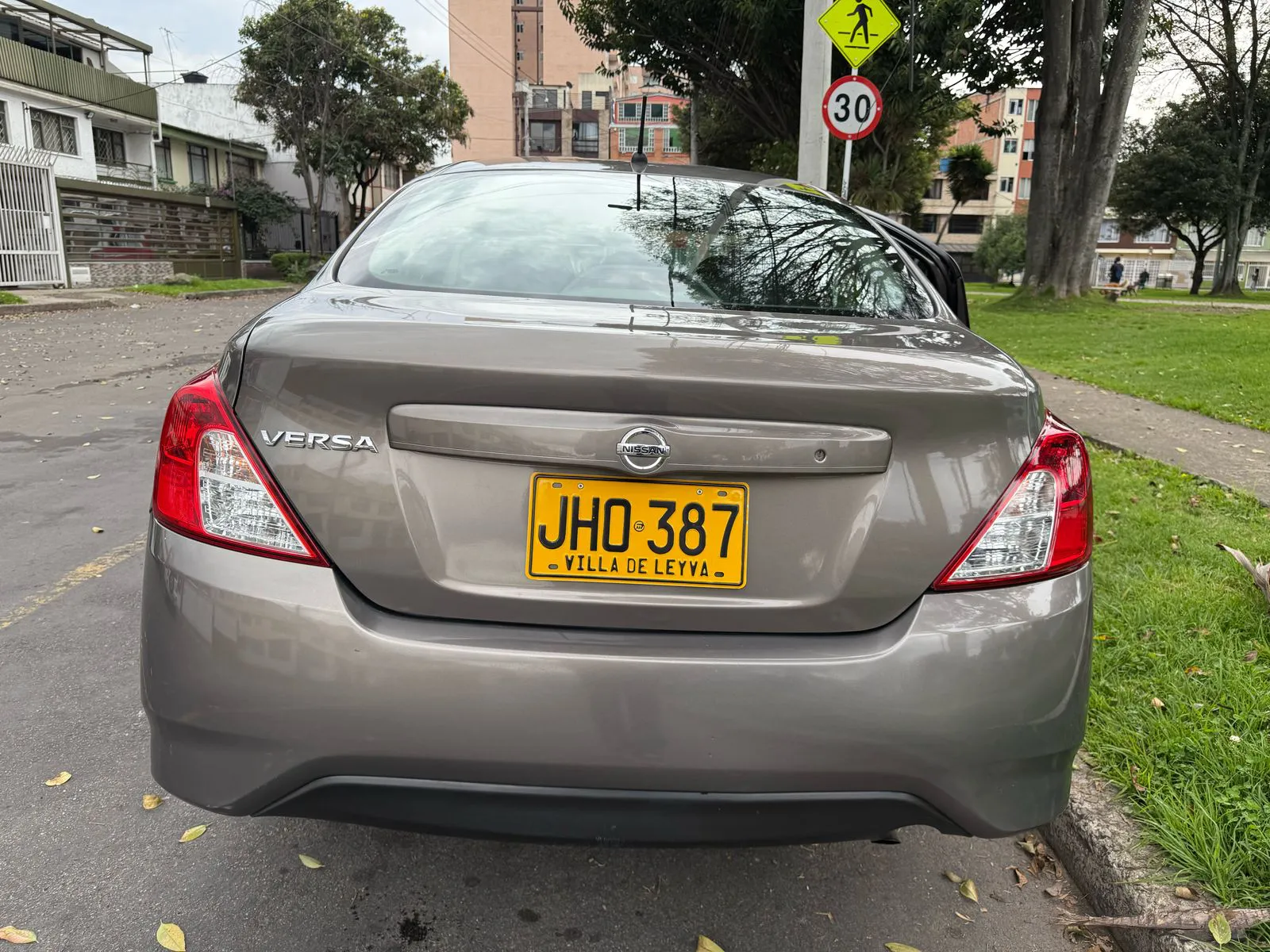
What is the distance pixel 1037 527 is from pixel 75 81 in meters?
34.5

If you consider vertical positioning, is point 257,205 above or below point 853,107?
above

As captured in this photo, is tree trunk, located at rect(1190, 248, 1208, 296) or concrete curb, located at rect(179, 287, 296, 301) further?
tree trunk, located at rect(1190, 248, 1208, 296)

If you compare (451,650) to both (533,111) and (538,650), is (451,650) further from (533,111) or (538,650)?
(533,111)

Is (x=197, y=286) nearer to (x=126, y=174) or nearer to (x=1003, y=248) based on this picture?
(x=126, y=174)

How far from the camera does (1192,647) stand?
2.92 m

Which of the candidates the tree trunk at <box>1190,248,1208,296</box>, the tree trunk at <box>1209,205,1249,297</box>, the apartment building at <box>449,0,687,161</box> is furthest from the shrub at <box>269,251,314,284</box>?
the tree trunk at <box>1190,248,1208,296</box>

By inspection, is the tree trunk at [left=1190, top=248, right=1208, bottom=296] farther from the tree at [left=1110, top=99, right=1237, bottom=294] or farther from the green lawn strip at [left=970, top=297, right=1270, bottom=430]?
the green lawn strip at [left=970, top=297, right=1270, bottom=430]

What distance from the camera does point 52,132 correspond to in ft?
93.7

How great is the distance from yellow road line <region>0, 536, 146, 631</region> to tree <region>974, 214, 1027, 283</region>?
5485 cm

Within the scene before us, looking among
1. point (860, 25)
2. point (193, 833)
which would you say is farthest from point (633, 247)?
point (860, 25)

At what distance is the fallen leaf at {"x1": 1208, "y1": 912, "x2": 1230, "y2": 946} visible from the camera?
1787 mm

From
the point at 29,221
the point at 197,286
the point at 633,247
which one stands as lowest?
the point at 197,286

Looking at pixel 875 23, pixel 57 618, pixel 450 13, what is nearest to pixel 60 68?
pixel 875 23

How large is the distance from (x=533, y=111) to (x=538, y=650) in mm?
68476
